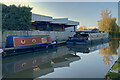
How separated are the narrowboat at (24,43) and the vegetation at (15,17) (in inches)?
149

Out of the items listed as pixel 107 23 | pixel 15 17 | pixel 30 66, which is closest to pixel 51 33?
pixel 15 17

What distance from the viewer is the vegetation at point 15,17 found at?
15319 mm

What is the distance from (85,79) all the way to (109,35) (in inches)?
1387

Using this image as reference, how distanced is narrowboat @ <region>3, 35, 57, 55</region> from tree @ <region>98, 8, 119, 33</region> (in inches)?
1048

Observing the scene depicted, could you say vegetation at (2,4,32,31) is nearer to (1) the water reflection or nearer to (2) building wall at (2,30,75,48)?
(2) building wall at (2,30,75,48)

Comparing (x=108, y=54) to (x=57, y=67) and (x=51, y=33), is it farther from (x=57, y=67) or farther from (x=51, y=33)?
(x=51, y=33)

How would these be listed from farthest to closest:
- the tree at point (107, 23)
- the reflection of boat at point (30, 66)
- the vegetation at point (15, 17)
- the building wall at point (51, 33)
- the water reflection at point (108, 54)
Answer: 1. the tree at point (107, 23)
2. the vegetation at point (15, 17)
3. the building wall at point (51, 33)
4. the water reflection at point (108, 54)
5. the reflection of boat at point (30, 66)

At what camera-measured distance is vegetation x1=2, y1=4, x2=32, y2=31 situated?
50.3ft

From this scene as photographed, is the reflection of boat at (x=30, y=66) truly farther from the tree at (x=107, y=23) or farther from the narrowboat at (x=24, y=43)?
the tree at (x=107, y=23)

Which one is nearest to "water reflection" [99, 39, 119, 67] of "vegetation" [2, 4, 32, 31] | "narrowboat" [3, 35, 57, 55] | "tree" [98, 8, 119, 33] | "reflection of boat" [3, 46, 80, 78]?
"reflection of boat" [3, 46, 80, 78]

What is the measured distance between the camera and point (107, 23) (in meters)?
34.3

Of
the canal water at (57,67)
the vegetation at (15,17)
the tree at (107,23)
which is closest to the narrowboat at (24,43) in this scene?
the canal water at (57,67)

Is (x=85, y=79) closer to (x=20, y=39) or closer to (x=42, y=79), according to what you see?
(x=42, y=79)

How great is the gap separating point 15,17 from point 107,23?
3109 cm
